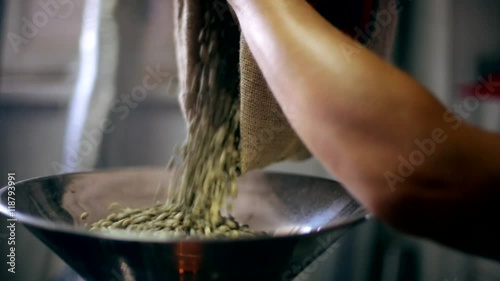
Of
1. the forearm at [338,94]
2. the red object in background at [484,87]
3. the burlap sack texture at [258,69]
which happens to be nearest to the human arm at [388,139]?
the forearm at [338,94]

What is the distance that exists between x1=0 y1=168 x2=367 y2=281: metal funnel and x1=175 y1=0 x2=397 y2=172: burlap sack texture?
7cm

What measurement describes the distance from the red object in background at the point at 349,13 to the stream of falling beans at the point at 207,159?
136mm

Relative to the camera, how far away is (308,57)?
0.35 m

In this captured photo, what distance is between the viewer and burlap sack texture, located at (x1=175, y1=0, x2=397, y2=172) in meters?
0.54

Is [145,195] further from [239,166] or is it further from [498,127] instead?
[498,127]

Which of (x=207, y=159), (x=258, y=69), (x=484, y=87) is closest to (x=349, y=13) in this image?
(x=258, y=69)

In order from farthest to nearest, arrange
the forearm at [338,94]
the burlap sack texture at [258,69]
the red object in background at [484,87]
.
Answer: the red object in background at [484,87], the burlap sack texture at [258,69], the forearm at [338,94]

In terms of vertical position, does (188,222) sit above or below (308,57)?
below

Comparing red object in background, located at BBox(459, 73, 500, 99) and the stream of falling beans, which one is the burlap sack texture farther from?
red object in background, located at BBox(459, 73, 500, 99)

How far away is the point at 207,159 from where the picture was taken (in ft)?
2.14

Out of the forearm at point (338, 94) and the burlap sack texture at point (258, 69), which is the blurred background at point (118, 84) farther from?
the forearm at point (338, 94)

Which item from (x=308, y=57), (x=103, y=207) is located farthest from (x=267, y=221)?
(x=308, y=57)

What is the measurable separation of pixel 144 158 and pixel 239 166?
0.55 meters

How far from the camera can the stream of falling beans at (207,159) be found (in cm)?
61
